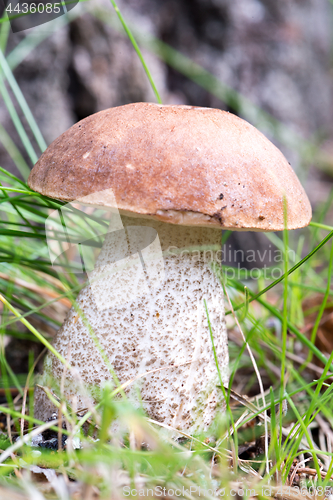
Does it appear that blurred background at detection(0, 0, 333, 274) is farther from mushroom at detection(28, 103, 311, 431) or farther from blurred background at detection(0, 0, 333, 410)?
mushroom at detection(28, 103, 311, 431)

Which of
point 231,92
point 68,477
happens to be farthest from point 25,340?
point 231,92

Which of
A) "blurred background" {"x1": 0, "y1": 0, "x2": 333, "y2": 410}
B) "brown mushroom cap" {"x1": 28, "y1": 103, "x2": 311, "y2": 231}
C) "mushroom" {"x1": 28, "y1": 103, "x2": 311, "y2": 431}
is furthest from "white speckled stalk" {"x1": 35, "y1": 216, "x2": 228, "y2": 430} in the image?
"blurred background" {"x1": 0, "y1": 0, "x2": 333, "y2": 410}

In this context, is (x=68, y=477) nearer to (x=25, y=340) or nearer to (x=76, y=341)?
(x=76, y=341)

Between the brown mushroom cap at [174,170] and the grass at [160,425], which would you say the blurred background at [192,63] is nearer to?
the grass at [160,425]

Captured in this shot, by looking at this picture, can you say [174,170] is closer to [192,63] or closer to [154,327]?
[154,327]

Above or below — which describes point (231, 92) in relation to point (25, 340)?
above

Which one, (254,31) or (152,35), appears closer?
(152,35)

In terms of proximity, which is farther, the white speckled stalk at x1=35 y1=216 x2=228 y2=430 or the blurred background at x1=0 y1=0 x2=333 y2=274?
the blurred background at x1=0 y1=0 x2=333 y2=274
